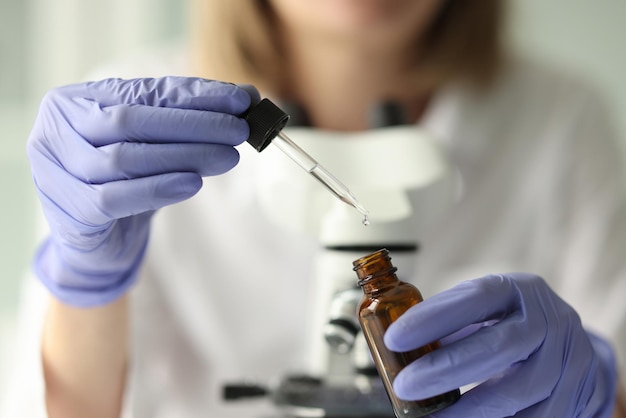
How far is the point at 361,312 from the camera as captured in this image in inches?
25.1

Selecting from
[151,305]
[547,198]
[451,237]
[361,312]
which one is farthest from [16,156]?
[361,312]

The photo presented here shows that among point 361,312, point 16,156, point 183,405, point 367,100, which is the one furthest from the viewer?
point 16,156

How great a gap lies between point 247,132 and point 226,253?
55 cm

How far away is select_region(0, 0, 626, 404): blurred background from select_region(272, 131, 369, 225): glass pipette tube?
1303mm

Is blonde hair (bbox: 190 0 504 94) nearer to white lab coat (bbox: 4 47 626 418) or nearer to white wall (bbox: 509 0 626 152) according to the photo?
white lab coat (bbox: 4 47 626 418)

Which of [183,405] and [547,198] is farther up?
[547,198]

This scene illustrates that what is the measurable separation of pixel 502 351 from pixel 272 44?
2.63ft

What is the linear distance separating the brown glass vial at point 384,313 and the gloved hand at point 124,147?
6.9 inches

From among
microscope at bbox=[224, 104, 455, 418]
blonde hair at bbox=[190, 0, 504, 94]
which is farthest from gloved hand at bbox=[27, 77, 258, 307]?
blonde hair at bbox=[190, 0, 504, 94]

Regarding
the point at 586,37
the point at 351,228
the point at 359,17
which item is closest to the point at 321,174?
the point at 351,228

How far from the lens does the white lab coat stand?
1146 mm

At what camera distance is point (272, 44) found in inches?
49.4

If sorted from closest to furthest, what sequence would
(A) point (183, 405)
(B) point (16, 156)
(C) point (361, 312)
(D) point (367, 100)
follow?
(C) point (361, 312) < (A) point (183, 405) < (D) point (367, 100) < (B) point (16, 156)

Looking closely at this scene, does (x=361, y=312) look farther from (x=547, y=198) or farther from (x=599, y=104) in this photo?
(x=599, y=104)
